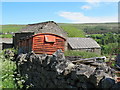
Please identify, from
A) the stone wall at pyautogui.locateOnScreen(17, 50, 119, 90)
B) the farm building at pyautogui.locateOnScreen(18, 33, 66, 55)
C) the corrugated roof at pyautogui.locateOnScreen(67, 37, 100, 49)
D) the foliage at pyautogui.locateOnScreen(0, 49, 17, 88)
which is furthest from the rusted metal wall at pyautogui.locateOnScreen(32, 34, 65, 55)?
the corrugated roof at pyautogui.locateOnScreen(67, 37, 100, 49)

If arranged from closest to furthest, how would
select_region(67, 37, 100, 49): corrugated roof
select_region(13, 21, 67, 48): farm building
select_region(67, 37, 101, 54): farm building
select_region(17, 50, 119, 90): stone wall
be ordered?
select_region(17, 50, 119, 90): stone wall, select_region(13, 21, 67, 48): farm building, select_region(67, 37, 101, 54): farm building, select_region(67, 37, 100, 49): corrugated roof

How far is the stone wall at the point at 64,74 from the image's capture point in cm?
436

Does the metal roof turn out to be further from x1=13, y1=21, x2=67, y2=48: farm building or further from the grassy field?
the grassy field

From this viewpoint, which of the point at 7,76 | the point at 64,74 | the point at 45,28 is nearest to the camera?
the point at 64,74

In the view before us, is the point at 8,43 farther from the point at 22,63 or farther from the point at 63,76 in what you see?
the point at 63,76

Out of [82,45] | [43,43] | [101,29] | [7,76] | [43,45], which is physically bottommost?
[7,76]

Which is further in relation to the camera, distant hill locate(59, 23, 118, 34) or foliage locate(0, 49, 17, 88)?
distant hill locate(59, 23, 118, 34)

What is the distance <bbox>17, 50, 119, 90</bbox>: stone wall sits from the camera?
4.36 m

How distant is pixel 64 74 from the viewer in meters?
5.67

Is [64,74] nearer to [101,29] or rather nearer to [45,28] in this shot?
[45,28]

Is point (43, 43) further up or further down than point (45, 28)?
further down

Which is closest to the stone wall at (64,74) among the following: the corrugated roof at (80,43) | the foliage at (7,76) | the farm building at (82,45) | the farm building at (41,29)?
the foliage at (7,76)

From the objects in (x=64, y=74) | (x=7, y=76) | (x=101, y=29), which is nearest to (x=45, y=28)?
(x=7, y=76)

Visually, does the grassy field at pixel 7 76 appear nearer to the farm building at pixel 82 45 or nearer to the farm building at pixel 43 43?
the farm building at pixel 43 43
